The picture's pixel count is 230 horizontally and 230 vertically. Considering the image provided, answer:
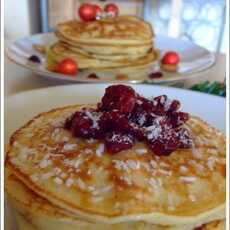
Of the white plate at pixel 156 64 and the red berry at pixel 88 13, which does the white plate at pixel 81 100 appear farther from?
the red berry at pixel 88 13

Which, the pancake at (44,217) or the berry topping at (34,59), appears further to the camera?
the berry topping at (34,59)

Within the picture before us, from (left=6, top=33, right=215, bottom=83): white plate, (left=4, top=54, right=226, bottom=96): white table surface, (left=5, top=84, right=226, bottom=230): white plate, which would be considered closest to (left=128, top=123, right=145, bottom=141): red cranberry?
(left=5, top=84, right=226, bottom=230): white plate

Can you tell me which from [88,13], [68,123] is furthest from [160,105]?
[88,13]

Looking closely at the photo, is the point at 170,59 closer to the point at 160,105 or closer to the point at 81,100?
the point at 81,100

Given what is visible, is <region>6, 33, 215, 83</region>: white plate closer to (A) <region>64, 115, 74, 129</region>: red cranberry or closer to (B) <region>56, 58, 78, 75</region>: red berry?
(B) <region>56, 58, 78, 75</region>: red berry

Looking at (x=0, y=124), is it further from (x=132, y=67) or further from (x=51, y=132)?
(x=132, y=67)

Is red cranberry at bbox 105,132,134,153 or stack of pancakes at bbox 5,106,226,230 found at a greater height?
red cranberry at bbox 105,132,134,153

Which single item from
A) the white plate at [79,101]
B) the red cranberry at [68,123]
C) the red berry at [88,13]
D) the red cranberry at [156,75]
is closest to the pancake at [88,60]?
the red cranberry at [156,75]
